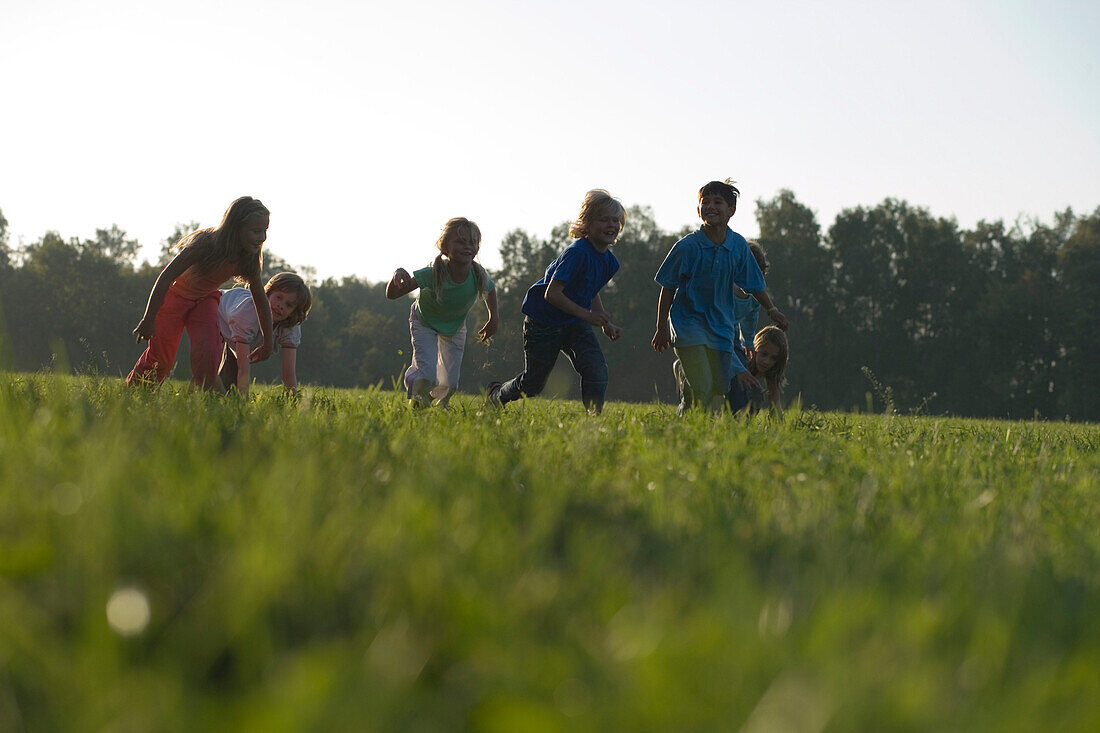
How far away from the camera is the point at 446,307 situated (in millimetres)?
8578

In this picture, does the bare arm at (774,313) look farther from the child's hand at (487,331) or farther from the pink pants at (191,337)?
the pink pants at (191,337)

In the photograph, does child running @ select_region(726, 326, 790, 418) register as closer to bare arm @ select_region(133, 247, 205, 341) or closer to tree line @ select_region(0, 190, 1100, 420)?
bare arm @ select_region(133, 247, 205, 341)

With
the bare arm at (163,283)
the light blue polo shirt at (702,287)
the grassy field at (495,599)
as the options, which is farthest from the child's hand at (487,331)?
the grassy field at (495,599)

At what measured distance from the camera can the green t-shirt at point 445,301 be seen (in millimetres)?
8398

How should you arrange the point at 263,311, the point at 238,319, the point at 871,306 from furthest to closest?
1. the point at 871,306
2. the point at 238,319
3. the point at 263,311

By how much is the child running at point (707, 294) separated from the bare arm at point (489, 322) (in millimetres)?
1672

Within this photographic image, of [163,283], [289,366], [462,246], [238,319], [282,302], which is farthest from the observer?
[282,302]

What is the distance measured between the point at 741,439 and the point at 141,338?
174 inches

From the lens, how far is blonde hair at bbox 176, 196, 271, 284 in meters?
7.08

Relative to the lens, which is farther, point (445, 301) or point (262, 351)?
point (445, 301)

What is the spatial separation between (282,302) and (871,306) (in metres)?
59.2

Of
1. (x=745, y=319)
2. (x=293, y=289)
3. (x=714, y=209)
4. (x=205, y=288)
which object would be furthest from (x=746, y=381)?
(x=205, y=288)

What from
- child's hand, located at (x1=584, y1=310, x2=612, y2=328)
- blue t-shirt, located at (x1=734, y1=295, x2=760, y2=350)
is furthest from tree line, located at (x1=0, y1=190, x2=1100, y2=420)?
child's hand, located at (x1=584, y1=310, x2=612, y2=328)

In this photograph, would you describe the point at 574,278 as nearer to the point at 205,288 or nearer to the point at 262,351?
the point at 262,351
